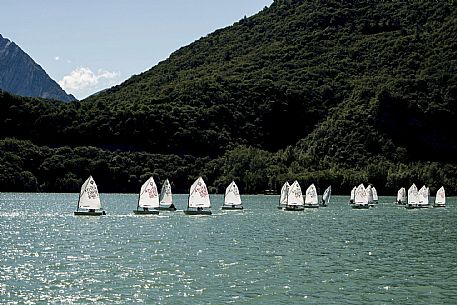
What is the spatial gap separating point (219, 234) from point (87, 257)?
63.3ft

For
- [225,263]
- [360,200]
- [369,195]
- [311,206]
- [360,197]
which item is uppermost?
[369,195]

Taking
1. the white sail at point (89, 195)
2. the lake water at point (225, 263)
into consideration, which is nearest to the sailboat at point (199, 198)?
the white sail at point (89, 195)

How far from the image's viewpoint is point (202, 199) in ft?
305

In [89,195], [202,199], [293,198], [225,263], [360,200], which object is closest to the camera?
[225,263]

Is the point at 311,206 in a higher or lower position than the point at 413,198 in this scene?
lower

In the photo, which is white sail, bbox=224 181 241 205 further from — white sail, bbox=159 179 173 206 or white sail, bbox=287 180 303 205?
white sail, bbox=159 179 173 206

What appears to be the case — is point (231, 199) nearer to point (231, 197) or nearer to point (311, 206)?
point (231, 197)

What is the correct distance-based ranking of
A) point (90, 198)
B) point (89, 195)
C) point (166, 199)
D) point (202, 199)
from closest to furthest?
point (89, 195) → point (90, 198) → point (202, 199) → point (166, 199)

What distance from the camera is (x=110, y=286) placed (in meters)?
36.4

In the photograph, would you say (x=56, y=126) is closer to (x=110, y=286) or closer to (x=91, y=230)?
(x=91, y=230)

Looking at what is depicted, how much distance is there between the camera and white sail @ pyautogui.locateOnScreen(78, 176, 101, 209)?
84.7 metres

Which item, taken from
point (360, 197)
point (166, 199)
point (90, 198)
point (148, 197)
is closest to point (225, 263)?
point (90, 198)

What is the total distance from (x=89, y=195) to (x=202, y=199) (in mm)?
13284

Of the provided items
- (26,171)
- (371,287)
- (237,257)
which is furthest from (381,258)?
(26,171)
